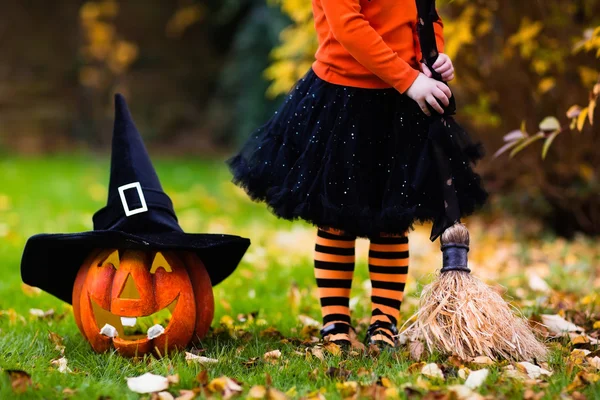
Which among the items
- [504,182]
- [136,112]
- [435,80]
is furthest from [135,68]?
[435,80]

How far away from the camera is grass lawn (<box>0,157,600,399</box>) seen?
1.73 m

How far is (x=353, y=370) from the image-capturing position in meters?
1.90

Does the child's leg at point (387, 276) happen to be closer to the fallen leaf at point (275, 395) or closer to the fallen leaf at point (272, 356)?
the fallen leaf at point (272, 356)

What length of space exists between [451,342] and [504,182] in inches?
112

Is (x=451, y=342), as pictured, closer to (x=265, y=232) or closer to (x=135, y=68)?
(x=265, y=232)

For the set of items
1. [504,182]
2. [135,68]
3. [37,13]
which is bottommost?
[504,182]

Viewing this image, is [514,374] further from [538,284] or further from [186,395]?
[538,284]

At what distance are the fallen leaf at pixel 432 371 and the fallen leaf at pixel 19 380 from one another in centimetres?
95

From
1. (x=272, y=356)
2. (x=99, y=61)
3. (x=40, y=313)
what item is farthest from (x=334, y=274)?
(x=99, y=61)

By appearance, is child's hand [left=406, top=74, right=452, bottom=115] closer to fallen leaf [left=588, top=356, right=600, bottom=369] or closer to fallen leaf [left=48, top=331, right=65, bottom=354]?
fallen leaf [left=588, top=356, right=600, bottom=369]

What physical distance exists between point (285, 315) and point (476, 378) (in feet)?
3.44

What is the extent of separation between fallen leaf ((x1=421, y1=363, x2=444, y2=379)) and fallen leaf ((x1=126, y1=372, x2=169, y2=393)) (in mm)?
638

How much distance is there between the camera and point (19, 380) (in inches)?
65.4

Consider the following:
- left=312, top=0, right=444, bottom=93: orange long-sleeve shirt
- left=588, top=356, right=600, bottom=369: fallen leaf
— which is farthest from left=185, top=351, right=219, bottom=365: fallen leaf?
left=588, top=356, right=600, bottom=369: fallen leaf
